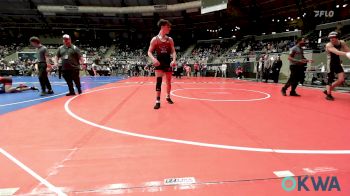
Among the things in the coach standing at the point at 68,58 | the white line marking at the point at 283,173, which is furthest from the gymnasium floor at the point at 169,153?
the coach standing at the point at 68,58

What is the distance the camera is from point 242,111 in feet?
15.2

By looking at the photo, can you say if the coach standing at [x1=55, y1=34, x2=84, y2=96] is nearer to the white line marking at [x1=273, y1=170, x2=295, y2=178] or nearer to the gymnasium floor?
the gymnasium floor

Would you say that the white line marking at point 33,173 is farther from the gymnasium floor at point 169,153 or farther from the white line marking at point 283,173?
the white line marking at point 283,173

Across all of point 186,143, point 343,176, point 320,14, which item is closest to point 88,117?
point 186,143

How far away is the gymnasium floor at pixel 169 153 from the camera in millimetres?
1789

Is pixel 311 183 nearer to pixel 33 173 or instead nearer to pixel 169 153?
pixel 169 153

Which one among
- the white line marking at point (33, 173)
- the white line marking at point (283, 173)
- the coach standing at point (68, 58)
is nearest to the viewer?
the white line marking at point (33, 173)

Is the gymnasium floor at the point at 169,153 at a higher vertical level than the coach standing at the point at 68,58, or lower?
lower

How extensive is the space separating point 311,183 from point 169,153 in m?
1.21

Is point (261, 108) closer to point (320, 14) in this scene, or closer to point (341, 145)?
point (341, 145)

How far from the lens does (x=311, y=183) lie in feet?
5.90

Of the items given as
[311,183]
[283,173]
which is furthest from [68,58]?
[311,183]

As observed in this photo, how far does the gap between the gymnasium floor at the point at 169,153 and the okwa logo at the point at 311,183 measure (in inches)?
1.7

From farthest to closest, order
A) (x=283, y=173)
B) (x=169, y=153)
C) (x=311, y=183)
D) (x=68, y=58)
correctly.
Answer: (x=68, y=58) < (x=169, y=153) < (x=283, y=173) < (x=311, y=183)
